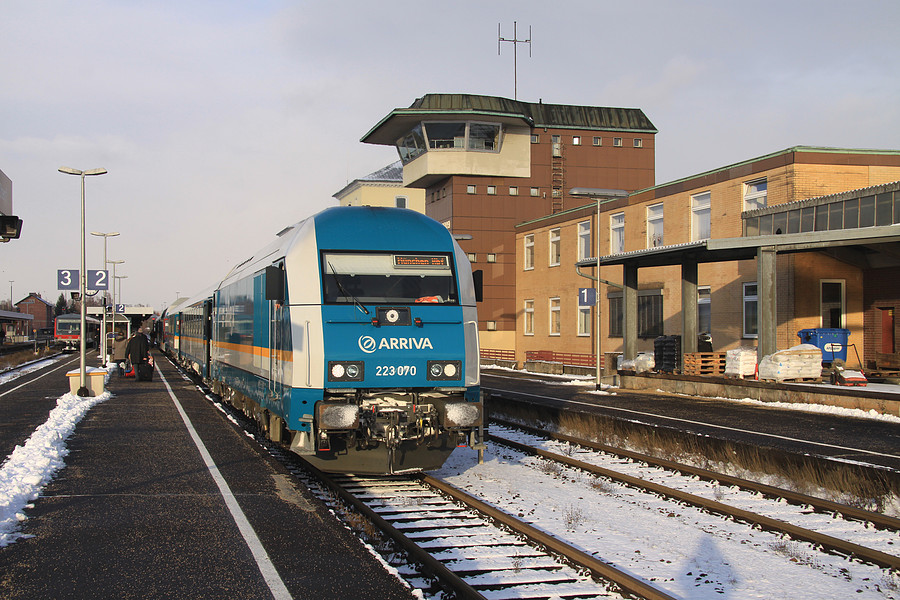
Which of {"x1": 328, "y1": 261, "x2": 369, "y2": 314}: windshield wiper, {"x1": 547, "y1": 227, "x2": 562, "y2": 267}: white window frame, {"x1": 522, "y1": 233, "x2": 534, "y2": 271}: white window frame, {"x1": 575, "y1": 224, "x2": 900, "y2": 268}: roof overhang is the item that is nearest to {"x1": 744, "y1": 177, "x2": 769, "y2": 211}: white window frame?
{"x1": 575, "y1": 224, "x2": 900, "y2": 268}: roof overhang

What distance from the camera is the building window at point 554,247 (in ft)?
137

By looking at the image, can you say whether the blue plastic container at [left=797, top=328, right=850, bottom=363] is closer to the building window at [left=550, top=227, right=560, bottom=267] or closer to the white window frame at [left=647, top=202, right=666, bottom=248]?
the white window frame at [left=647, top=202, right=666, bottom=248]

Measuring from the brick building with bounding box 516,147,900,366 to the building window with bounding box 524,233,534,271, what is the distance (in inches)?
335

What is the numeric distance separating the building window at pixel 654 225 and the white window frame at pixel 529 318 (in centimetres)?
1223

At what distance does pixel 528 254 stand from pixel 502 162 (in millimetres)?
7027

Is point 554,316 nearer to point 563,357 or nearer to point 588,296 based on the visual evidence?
point 563,357

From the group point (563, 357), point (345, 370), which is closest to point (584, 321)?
point (563, 357)

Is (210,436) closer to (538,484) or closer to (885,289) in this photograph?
(538,484)

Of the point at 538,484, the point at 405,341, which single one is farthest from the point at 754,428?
the point at 405,341

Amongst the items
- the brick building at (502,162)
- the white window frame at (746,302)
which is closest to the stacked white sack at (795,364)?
the white window frame at (746,302)

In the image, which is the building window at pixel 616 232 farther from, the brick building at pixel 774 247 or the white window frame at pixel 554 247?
the white window frame at pixel 554 247

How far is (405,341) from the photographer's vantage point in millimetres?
9625

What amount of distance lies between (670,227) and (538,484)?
23.3 metres

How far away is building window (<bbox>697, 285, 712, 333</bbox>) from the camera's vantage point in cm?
2966
